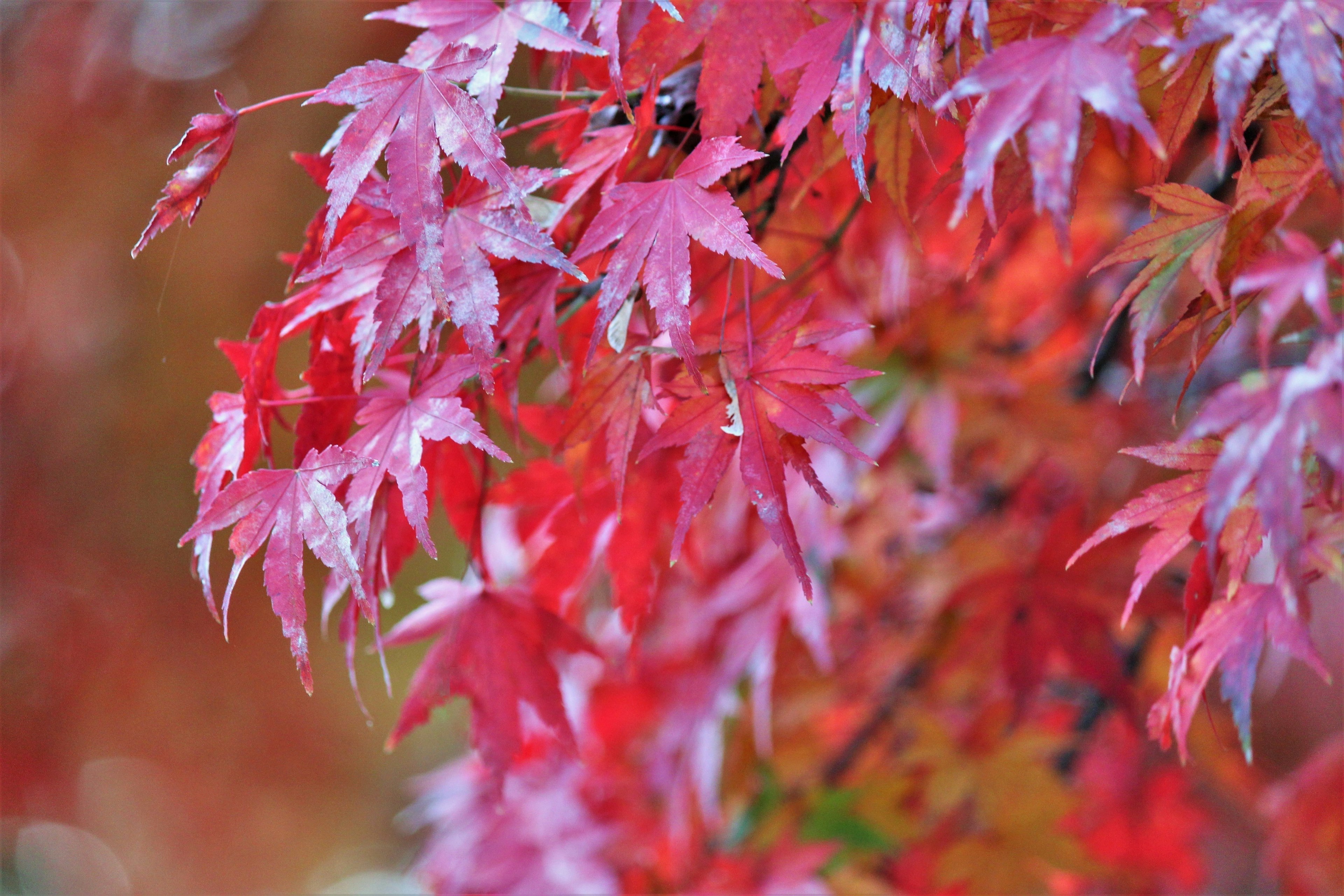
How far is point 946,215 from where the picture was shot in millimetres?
1450

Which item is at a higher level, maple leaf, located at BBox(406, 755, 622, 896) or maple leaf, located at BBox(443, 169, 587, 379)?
maple leaf, located at BBox(443, 169, 587, 379)

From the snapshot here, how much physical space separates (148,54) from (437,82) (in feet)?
7.18

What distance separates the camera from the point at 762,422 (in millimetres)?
554

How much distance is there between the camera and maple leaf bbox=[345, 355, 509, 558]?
20.3 inches

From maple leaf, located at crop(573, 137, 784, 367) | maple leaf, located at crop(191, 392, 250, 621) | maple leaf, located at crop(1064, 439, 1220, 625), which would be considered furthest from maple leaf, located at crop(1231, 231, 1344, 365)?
maple leaf, located at crop(191, 392, 250, 621)

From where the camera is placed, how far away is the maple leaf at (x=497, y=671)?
0.74 metres

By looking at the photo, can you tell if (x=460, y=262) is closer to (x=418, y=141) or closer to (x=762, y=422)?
(x=418, y=141)

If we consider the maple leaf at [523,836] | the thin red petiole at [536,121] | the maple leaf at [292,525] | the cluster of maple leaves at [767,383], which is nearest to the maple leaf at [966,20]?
the cluster of maple leaves at [767,383]

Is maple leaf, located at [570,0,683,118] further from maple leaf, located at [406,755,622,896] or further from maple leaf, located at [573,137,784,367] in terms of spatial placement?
maple leaf, located at [406,755,622,896]

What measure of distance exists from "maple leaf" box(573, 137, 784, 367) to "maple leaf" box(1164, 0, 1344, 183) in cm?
22

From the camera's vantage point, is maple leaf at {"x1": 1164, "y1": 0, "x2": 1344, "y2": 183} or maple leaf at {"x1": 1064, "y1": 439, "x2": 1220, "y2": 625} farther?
maple leaf at {"x1": 1064, "y1": 439, "x2": 1220, "y2": 625}

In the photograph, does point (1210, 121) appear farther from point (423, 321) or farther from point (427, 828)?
point (427, 828)

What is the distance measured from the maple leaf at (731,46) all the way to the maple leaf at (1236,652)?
1.31 ft

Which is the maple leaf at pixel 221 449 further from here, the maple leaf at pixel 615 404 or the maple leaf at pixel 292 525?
the maple leaf at pixel 615 404
